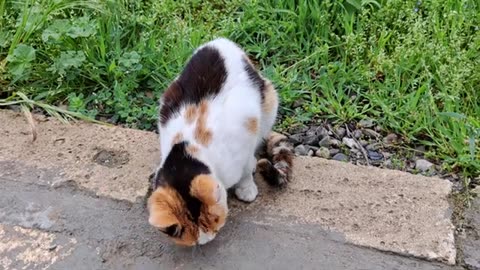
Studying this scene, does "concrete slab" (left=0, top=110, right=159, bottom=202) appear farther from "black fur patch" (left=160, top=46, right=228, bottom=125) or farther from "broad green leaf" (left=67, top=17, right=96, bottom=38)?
"broad green leaf" (left=67, top=17, right=96, bottom=38)

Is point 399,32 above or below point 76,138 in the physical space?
above

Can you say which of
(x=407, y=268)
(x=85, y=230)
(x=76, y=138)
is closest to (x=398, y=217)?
(x=407, y=268)

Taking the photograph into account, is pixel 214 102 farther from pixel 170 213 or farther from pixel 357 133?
pixel 357 133

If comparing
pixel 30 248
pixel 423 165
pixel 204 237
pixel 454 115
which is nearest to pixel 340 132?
pixel 423 165

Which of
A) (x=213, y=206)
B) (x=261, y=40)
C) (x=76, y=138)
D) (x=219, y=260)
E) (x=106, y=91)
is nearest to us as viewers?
(x=213, y=206)

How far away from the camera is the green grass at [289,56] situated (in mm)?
3303

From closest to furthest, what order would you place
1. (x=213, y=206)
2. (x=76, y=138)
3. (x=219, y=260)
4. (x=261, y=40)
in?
1. (x=213, y=206)
2. (x=219, y=260)
3. (x=76, y=138)
4. (x=261, y=40)

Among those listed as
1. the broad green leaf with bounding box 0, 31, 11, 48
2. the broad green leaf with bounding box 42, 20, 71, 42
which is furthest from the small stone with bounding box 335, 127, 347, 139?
the broad green leaf with bounding box 0, 31, 11, 48

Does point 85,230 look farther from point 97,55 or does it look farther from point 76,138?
point 97,55

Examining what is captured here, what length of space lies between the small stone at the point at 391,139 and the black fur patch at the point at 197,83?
2.93 ft

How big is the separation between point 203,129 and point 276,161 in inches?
17.9

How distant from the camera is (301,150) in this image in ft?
10.5

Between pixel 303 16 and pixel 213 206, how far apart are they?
1598 millimetres

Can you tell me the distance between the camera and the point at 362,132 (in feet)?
10.8
